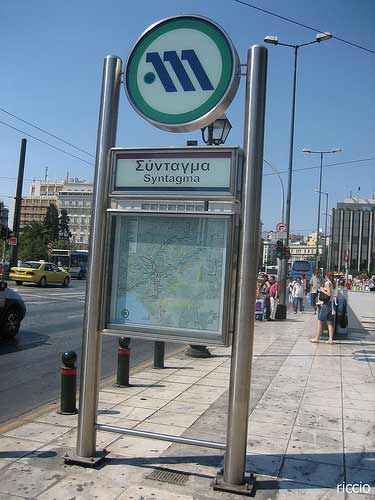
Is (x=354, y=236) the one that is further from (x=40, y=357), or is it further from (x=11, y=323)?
(x=40, y=357)

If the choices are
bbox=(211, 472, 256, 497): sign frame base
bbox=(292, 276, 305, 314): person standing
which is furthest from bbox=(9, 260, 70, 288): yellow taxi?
bbox=(211, 472, 256, 497): sign frame base

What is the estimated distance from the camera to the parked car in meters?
11.1

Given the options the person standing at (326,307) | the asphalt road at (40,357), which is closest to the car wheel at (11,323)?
the asphalt road at (40,357)

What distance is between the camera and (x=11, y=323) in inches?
444

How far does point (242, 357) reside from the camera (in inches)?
154

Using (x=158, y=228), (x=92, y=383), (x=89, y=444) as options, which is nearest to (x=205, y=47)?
(x=158, y=228)

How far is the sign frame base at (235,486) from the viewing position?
3863mm

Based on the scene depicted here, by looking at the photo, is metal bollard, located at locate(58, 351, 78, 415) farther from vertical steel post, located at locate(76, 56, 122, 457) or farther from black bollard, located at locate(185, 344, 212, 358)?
black bollard, located at locate(185, 344, 212, 358)

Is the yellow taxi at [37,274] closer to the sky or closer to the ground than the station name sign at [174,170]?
closer to the ground

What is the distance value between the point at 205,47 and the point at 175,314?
7.51 ft

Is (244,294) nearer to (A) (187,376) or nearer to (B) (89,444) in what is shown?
(B) (89,444)

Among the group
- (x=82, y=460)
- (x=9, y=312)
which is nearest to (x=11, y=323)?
(x=9, y=312)

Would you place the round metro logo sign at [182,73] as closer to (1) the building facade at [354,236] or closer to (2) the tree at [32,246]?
(2) the tree at [32,246]

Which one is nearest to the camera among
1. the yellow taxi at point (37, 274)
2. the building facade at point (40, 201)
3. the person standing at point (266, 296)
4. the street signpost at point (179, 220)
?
the street signpost at point (179, 220)
